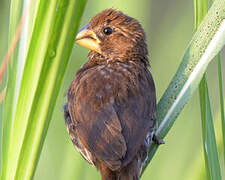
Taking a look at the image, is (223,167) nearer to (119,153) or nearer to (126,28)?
(119,153)

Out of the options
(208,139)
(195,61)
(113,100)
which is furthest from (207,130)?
(113,100)

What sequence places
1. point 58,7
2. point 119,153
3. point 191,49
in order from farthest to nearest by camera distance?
point 119,153 < point 191,49 < point 58,7

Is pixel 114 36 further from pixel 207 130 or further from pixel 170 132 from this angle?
pixel 207 130

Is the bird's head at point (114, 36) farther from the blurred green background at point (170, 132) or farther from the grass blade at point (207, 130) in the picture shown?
the grass blade at point (207, 130)

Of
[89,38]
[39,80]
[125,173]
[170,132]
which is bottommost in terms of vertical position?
[125,173]

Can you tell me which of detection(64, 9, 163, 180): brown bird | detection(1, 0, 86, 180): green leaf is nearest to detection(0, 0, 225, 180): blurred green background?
detection(64, 9, 163, 180): brown bird

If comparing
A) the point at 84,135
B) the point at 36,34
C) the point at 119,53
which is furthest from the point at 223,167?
the point at 36,34
